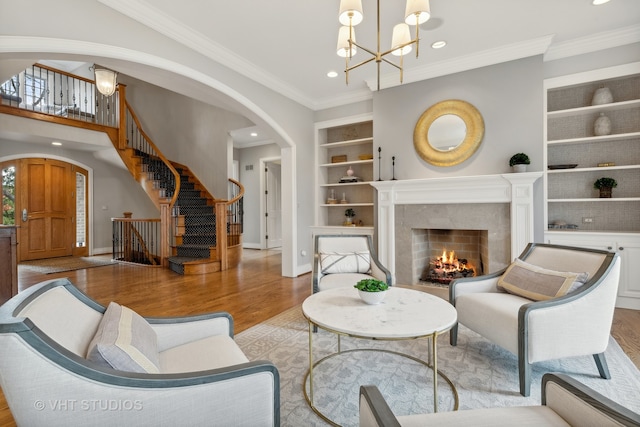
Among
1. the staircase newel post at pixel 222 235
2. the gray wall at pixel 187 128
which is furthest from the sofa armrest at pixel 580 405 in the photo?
the gray wall at pixel 187 128

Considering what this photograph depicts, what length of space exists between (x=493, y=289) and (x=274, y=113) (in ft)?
11.8

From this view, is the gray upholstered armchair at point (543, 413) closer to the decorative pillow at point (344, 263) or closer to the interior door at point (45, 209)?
the decorative pillow at point (344, 263)

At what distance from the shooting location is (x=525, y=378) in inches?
71.0

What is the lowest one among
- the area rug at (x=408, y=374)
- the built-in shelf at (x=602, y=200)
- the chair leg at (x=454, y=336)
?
the area rug at (x=408, y=374)

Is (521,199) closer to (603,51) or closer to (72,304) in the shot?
(603,51)

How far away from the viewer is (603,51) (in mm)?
3426

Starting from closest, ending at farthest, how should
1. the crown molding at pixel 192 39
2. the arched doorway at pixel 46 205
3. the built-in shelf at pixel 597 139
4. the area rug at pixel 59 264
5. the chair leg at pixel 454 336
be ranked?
the chair leg at pixel 454 336 < the crown molding at pixel 192 39 < the built-in shelf at pixel 597 139 < the area rug at pixel 59 264 < the arched doorway at pixel 46 205

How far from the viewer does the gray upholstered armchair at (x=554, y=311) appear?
1845 millimetres

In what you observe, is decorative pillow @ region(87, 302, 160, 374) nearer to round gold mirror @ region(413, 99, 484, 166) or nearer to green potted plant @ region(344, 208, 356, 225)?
round gold mirror @ region(413, 99, 484, 166)

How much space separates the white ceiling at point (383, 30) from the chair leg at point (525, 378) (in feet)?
9.74

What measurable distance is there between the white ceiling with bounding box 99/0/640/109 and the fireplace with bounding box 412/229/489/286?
2.21m

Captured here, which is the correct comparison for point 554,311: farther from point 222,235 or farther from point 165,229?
point 165,229

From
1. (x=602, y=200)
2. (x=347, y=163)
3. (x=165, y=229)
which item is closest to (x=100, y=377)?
(x=347, y=163)

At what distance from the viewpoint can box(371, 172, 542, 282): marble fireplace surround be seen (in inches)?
138
